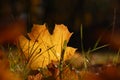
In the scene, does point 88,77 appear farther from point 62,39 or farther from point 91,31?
point 91,31

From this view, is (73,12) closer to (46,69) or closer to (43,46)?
(43,46)

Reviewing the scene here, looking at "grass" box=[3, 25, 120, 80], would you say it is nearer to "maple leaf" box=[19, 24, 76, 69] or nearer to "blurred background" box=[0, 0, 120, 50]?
"maple leaf" box=[19, 24, 76, 69]

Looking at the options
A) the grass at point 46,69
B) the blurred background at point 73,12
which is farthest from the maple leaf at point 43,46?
the blurred background at point 73,12

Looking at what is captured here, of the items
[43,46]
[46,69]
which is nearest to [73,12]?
[43,46]

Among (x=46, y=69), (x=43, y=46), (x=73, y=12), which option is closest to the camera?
(x=46, y=69)

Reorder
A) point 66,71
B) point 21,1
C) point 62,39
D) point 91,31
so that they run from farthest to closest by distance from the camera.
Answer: point 21,1 → point 91,31 → point 62,39 → point 66,71

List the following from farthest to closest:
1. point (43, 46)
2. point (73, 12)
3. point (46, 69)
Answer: point (73, 12)
point (43, 46)
point (46, 69)

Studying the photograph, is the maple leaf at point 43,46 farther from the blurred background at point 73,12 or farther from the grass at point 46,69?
the blurred background at point 73,12

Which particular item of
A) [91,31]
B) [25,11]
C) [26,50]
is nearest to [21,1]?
[25,11]

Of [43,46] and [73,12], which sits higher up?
[73,12]
